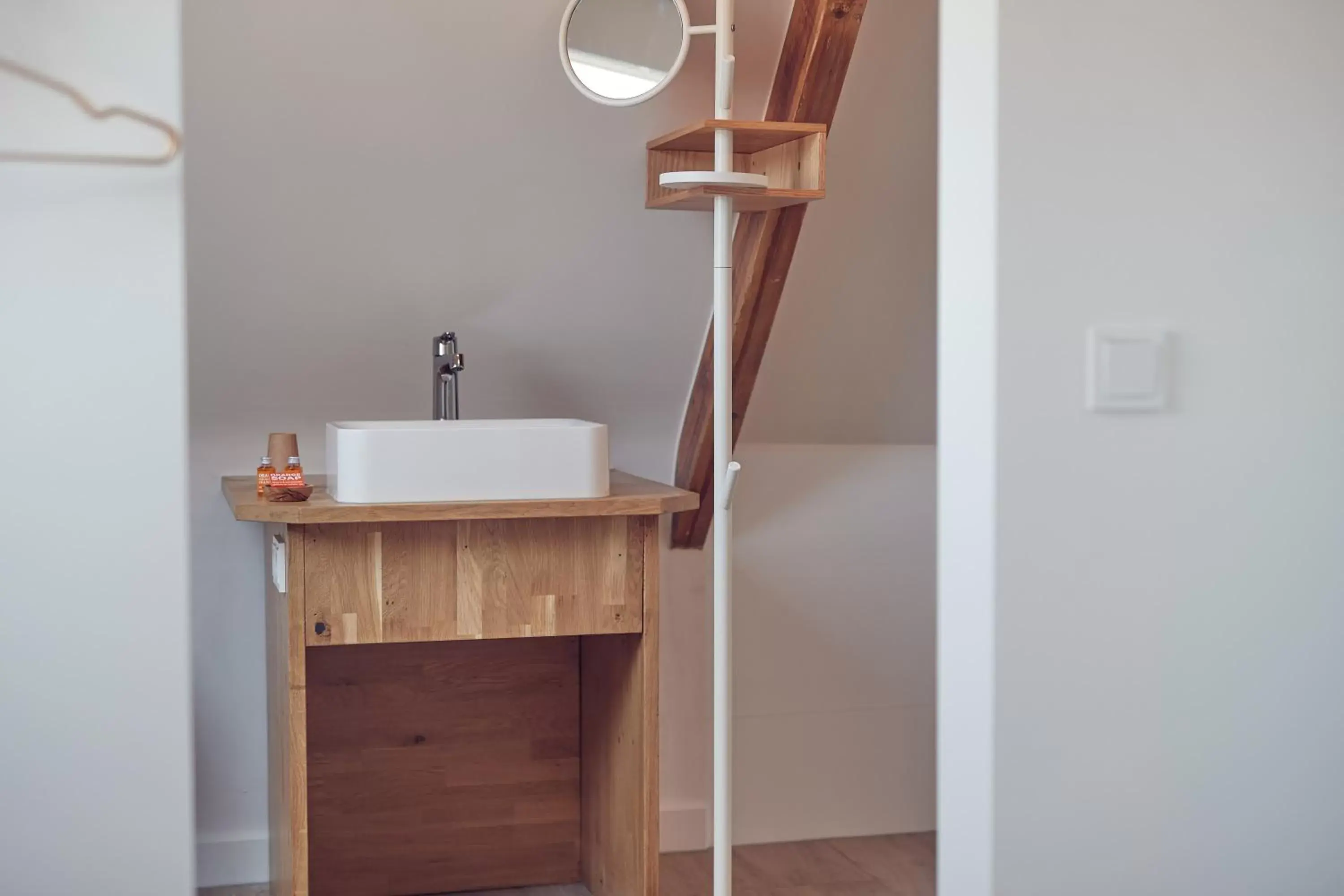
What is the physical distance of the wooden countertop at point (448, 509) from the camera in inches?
80.2

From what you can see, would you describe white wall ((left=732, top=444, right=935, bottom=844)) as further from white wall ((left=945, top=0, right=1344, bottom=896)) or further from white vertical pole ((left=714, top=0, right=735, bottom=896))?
white wall ((left=945, top=0, right=1344, bottom=896))

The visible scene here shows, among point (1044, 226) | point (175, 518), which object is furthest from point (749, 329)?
point (175, 518)

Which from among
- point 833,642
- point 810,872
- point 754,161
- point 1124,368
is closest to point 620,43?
point 754,161

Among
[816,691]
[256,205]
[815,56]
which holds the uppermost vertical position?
[815,56]

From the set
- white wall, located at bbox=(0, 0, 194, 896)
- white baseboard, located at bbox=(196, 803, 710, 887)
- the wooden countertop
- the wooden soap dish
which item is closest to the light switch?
the wooden countertop

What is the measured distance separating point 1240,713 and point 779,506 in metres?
1.45

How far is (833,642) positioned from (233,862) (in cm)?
133

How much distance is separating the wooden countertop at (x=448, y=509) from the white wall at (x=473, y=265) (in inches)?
16.5

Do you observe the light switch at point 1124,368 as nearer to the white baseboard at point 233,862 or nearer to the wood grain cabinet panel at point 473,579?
the wood grain cabinet panel at point 473,579

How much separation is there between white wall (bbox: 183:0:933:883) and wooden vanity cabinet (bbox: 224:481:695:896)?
22 cm

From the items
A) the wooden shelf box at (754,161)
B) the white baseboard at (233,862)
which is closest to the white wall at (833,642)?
the white baseboard at (233,862)

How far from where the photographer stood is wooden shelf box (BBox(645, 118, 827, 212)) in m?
2.12

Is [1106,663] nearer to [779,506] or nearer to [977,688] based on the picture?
[977,688]

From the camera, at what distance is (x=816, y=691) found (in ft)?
9.86
